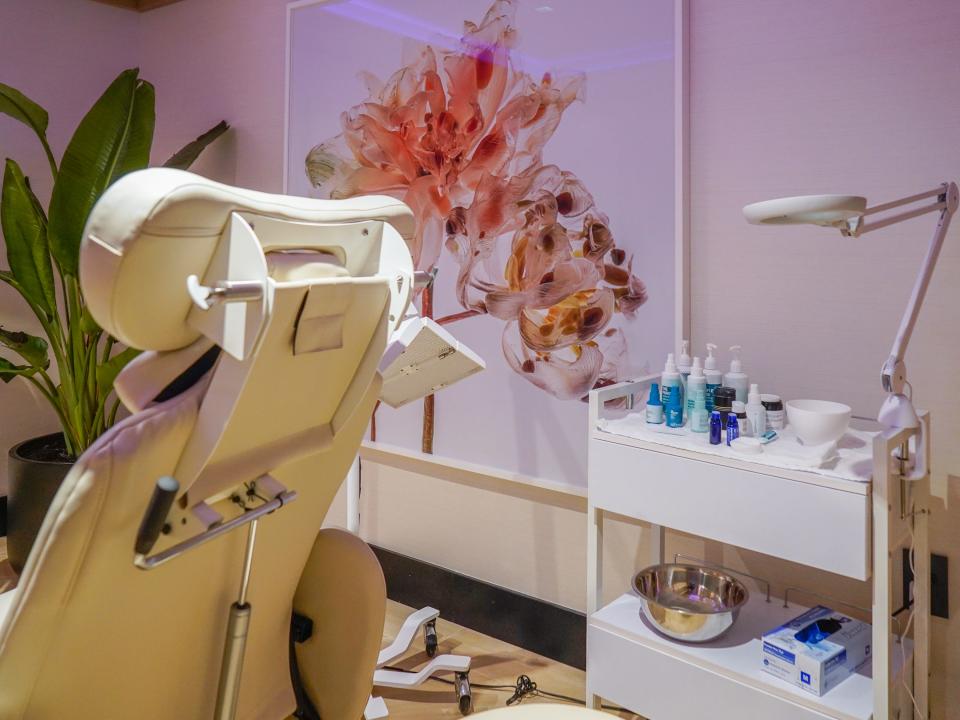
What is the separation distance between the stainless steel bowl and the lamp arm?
2.06 feet

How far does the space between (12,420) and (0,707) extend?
110 inches

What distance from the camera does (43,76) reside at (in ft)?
10.4

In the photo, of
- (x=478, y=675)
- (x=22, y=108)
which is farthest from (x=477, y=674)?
(x=22, y=108)

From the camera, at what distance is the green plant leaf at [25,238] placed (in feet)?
8.70

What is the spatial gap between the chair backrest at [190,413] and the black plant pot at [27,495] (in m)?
2.01

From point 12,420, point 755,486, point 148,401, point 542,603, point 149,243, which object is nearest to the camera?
point 149,243

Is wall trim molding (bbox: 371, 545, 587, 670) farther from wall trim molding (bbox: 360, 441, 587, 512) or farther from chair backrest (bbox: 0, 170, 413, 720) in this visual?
chair backrest (bbox: 0, 170, 413, 720)

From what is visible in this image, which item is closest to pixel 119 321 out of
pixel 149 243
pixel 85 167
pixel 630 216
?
pixel 149 243

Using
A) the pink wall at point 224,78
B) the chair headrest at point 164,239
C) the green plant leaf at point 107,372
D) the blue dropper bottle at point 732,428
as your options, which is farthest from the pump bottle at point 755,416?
the green plant leaf at point 107,372

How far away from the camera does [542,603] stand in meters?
2.27

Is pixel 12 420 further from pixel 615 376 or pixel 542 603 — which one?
pixel 615 376

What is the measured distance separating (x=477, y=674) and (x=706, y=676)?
2.69 ft

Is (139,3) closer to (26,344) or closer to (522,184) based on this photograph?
(26,344)

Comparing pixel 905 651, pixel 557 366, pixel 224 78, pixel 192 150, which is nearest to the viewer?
pixel 905 651
